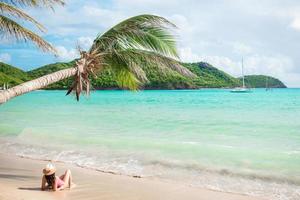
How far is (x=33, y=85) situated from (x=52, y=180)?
1751mm

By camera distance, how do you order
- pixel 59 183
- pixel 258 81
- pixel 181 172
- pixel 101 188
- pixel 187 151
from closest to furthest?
pixel 59 183
pixel 101 188
pixel 181 172
pixel 187 151
pixel 258 81

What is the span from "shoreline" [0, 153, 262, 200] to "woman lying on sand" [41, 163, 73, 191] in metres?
0.12

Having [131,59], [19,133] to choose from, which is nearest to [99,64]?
[131,59]

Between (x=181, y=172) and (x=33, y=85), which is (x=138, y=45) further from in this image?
(x=181, y=172)

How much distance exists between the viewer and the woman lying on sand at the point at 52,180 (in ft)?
22.8

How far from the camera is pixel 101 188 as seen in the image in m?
7.54

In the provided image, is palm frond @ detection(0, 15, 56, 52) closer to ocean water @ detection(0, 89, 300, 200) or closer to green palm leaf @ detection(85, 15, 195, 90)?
green palm leaf @ detection(85, 15, 195, 90)

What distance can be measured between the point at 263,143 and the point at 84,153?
21.4ft

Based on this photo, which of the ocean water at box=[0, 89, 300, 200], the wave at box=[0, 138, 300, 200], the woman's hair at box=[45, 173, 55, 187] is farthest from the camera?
the ocean water at box=[0, 89, 300, 200]

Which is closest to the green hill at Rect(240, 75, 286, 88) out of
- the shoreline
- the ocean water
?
the ocean water

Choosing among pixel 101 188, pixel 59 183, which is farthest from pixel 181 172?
pixel 59 183

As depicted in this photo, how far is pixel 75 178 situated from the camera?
844 centimetres

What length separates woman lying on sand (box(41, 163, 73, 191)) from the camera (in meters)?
6.94

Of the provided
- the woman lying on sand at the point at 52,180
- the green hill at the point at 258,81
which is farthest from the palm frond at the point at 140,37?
the green hill at the point at 258,81
